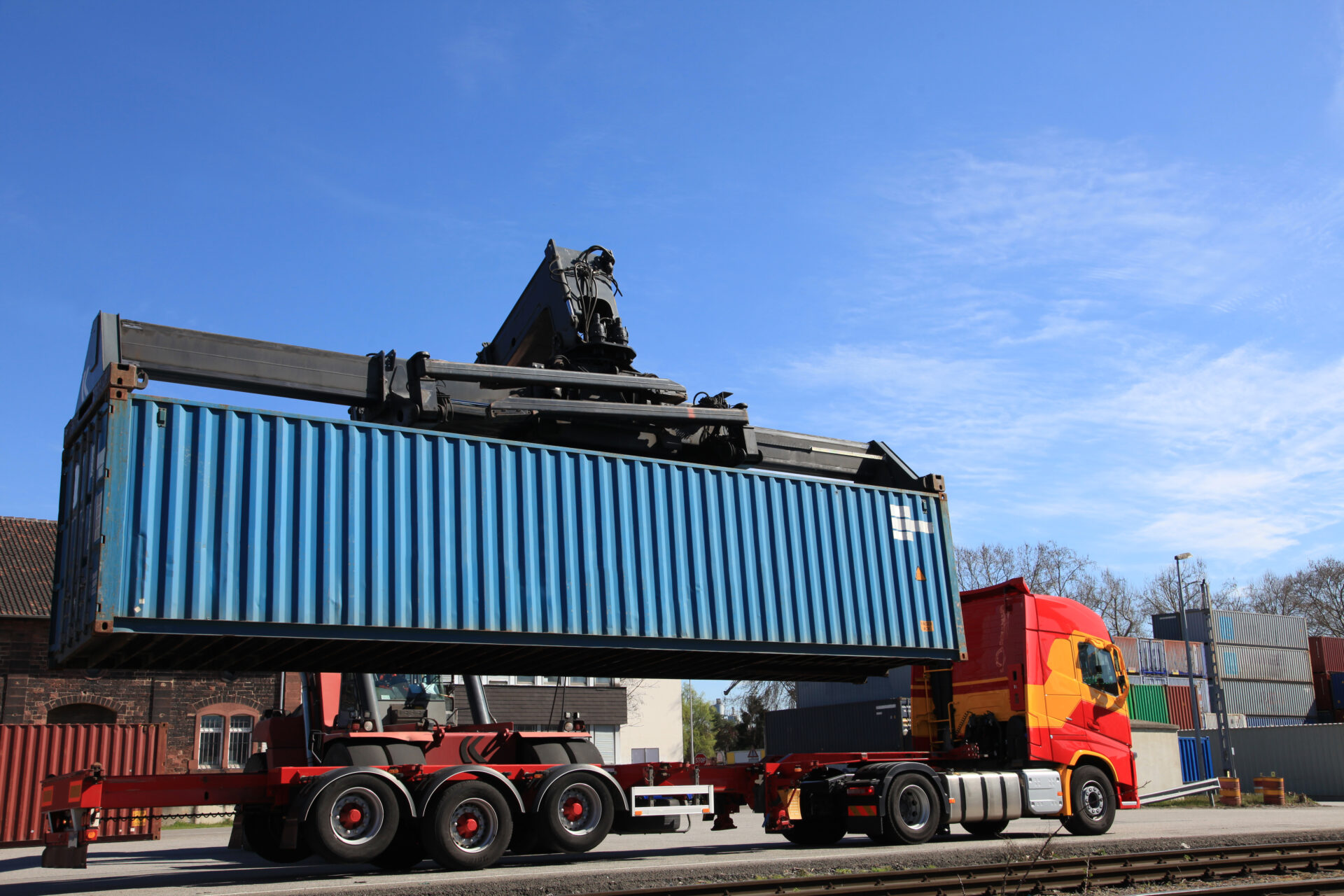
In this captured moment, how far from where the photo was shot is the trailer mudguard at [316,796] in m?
10.5

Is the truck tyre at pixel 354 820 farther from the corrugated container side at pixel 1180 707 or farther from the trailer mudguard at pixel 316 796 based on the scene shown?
the corrugated container side at pixel 1180 707

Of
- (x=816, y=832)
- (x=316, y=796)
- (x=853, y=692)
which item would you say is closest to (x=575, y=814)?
(x=316, y=796)

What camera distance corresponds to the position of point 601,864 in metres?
12.3

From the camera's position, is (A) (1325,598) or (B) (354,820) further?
(A) (1325,598)

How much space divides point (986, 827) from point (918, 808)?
1742 mm

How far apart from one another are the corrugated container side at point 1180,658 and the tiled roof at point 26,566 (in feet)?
127

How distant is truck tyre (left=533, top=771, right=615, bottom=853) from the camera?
38.3 ft

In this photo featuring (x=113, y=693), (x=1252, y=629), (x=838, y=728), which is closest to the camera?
(x=113, y=693)

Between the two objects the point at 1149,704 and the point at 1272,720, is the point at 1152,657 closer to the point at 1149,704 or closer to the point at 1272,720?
the point at 1149,704

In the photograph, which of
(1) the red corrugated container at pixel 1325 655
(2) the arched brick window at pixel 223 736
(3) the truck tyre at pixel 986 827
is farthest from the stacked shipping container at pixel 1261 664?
(2) the arched brick window at pixel 223 736

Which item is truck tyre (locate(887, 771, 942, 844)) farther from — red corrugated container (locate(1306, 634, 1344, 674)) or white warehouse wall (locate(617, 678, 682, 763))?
red corrugated container (locate(1306, 634, 1344, 674))

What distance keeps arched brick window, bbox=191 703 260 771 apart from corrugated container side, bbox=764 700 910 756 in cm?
1821

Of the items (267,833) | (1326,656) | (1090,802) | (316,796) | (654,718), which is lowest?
(1090,802)

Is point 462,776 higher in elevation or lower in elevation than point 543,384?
lower
